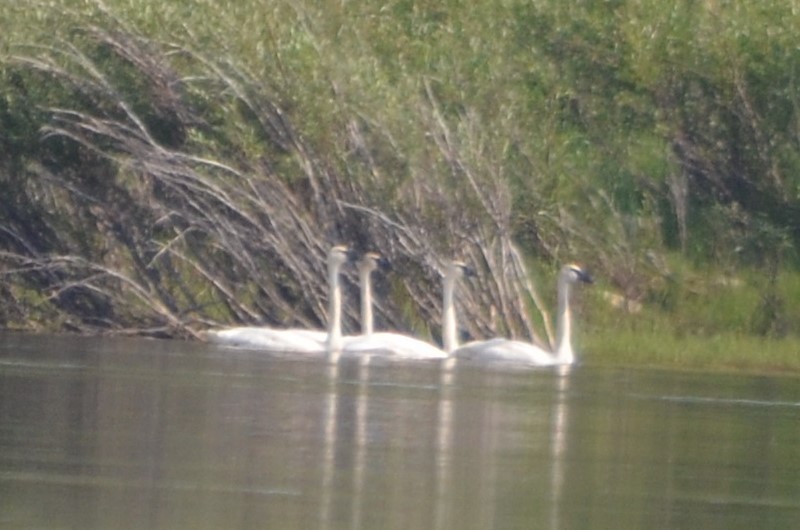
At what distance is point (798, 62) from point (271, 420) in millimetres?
14867

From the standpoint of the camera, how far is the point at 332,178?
26.1 meters

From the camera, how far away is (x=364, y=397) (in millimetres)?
17938

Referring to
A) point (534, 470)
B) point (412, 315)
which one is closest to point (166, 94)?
point (412, 315)

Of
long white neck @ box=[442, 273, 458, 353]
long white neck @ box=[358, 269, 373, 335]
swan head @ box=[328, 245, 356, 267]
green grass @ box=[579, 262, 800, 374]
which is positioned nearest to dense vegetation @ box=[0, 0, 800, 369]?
green grass @ box=[579, 262, 800, 374]

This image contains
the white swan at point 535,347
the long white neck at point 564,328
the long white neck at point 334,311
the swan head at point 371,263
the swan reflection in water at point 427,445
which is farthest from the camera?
Answer: the swan head at point 371,263

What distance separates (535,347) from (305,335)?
2469 mm

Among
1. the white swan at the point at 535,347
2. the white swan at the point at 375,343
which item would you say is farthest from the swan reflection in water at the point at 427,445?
the white swan at the point at 375,343

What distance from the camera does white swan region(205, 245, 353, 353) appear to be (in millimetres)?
23781

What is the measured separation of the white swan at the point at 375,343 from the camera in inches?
941

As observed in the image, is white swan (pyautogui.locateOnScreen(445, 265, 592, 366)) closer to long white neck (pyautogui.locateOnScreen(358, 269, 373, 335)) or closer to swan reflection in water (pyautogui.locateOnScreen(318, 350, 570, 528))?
long white neck (pyautogui.locateOnScreen(358, 269, 373, 335))

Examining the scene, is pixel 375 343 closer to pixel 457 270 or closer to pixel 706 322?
pixel 457 270

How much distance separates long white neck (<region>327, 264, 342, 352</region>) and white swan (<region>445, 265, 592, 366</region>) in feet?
3.85

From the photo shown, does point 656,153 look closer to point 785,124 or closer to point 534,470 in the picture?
point 785,124

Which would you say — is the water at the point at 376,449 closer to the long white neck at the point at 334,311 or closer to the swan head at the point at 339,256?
the long white neck at the point at 334,311
